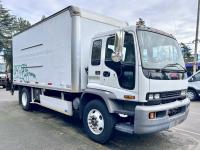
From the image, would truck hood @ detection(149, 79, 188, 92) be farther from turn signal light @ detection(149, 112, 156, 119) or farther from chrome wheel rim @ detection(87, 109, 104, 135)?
chrome wheel rim @ detection(87, 109, 104, 135)

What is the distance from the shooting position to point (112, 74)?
16.1ft

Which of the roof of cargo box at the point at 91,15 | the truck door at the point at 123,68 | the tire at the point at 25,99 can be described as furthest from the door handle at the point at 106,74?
the tire at the point at 25,99

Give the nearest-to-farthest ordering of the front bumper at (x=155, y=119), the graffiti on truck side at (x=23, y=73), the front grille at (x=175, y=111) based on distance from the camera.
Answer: the front bumper at (x=155, y=119) → the front grille at (x=175, y=111) → the graffiti on truck side at (x=23, y=73)

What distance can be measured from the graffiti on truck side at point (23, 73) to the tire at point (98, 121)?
346 centimetres

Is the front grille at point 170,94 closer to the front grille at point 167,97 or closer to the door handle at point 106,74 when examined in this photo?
the front grille at point 167,97

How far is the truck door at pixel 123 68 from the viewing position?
14.9 feet

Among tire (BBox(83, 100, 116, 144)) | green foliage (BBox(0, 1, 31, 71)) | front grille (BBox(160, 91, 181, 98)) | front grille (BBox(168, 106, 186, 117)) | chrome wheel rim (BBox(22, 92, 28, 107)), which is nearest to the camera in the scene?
front grille (BBox(160, 91, 181, 98))

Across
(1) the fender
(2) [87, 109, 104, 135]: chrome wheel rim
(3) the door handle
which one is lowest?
(2) [87, 109, 104, 135]: chrome wheel rim

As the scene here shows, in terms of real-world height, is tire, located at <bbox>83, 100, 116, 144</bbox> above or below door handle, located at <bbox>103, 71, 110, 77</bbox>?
below

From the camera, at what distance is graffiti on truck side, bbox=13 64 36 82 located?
8516mm

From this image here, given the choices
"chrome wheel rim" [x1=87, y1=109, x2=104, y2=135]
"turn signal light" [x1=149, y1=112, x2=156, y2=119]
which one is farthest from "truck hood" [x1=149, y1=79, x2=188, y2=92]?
"chrome wheel rim" [x1=87, y1=109, x2=104, y2=135]

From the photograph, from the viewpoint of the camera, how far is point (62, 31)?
617 cm

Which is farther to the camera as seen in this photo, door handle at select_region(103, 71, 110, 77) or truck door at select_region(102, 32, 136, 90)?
door handle at select_region(103, 71, 110, 77)

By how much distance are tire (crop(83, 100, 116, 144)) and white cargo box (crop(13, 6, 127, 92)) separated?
69 centimetres
